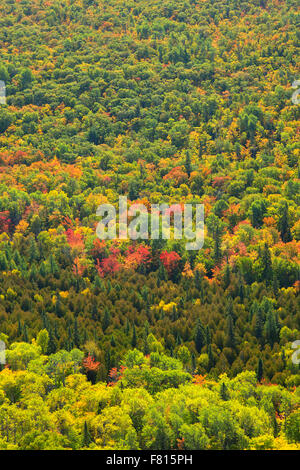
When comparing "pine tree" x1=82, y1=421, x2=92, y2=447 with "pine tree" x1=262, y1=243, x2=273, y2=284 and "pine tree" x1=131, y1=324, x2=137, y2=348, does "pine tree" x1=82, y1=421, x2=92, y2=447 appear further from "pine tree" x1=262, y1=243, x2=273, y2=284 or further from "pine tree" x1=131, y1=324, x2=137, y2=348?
"pine tree" x1=262, y1=243, x2=273, y2=284

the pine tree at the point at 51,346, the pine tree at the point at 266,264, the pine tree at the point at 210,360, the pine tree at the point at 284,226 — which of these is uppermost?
the pine tree at the point at 284,226

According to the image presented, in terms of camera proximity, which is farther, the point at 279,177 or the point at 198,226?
the point at 279,177

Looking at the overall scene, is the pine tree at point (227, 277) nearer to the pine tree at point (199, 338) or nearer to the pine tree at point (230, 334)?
the pine tree at point (230, 334)

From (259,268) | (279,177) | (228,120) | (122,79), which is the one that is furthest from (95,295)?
(122,79)

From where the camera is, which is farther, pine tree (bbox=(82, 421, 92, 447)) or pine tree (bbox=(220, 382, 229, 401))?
pine tree (bbox=(220, 382, 229, 401))

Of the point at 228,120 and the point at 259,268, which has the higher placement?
the point at 228,120

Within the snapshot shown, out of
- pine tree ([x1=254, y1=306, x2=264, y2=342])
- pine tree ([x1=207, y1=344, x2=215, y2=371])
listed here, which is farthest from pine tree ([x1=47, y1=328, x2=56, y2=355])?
pine tree ([x1=254, y1=306, x2=264, y2=342])

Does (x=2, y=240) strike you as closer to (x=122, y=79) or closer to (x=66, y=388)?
(x=66, y=388)

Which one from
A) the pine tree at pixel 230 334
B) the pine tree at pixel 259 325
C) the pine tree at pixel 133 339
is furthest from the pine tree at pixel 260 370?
the pine tree at pixel 133 339
